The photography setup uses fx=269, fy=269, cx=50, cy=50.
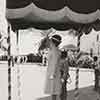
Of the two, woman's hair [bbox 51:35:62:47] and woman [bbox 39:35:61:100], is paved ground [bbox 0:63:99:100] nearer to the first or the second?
woman [bbox 39:35:61:100]

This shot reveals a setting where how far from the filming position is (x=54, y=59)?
591cm

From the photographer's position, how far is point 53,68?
5.91 m

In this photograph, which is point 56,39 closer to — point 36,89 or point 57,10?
point 57,10

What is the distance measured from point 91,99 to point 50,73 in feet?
10.9

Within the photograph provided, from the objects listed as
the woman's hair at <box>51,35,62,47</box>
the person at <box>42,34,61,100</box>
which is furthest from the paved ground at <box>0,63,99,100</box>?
the woman's hair at <box>51,35,62,47</box>

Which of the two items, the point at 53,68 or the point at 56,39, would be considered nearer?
the point at 53,68

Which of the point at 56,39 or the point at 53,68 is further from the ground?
the point at 56,39

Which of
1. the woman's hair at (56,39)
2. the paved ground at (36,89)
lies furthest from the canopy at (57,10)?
the paved ground at (36,89)

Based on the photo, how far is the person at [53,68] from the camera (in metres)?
5.92

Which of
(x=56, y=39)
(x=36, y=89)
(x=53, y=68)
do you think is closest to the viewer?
(x=53, y=68)

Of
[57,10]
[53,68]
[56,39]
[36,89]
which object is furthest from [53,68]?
[36,89]

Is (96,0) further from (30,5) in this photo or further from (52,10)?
(30,5)

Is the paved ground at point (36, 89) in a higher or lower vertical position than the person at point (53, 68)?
lower

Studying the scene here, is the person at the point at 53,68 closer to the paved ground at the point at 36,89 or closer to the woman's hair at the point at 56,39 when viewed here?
the woman's hair at the point at 56,39
